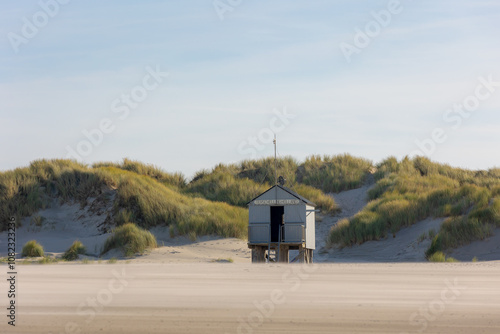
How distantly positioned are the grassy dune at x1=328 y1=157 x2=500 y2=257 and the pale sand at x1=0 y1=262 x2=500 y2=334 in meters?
8.29

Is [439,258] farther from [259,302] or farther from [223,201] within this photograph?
[223,201]

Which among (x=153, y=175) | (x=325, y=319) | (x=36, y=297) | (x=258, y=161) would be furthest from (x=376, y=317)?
(x=258, y=161)

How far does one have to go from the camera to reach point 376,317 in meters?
10.3

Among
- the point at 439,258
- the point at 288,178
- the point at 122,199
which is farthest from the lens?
the point at 288,178

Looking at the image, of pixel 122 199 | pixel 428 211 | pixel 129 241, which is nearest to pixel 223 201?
pixel 122 199

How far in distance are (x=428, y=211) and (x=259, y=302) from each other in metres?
20.1

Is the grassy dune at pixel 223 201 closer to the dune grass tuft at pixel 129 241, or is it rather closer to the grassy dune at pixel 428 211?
the grassy dune at pixel 428 211

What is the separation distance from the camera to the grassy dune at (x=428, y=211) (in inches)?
1005

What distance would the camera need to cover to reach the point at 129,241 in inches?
1035

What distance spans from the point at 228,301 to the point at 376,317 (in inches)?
109

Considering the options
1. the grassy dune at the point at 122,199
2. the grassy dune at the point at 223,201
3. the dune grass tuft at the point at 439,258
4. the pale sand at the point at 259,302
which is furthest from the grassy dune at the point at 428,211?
the pale sand at the point at 259,302

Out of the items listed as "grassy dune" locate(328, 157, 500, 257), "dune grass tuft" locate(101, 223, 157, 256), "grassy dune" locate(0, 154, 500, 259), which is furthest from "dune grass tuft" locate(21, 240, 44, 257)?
"grassy dune" locate(328, 157, 500, 257)

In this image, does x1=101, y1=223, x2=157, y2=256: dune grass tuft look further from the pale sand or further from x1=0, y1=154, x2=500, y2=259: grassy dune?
the pale sand

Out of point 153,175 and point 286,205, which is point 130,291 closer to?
point 286,205
